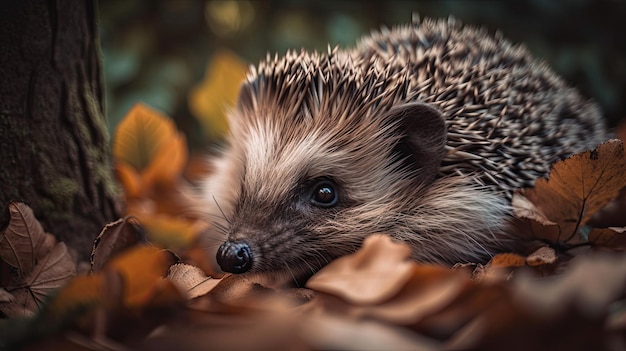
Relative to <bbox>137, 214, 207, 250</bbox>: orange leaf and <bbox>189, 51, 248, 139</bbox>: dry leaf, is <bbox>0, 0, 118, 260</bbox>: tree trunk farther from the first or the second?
<bbox>189, 51, 248, 139</bbox>: dry leaf

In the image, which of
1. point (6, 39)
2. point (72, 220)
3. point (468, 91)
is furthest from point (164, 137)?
point (468, 91)

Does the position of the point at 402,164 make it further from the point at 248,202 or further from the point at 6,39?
the point at 6,39

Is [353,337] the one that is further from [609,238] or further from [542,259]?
[609,238]

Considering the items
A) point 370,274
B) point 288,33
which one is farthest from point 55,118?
point 288,33

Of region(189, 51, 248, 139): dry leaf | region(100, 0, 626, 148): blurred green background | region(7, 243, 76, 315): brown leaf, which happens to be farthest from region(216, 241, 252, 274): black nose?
Answer: region(100, 0, 626, 148): blurred green background

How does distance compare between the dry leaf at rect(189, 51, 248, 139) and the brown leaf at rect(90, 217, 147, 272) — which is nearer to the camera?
the brown leaf at rect(90, 217, 147, 272)

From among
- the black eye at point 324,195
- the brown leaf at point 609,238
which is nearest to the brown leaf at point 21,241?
the black eye at point 324,195

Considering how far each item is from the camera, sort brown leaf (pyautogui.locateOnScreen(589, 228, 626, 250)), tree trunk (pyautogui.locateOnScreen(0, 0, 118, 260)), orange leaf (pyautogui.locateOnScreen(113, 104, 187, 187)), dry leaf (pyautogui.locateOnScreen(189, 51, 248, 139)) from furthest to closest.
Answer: dry leaf (pyautogui.locateOnScreen(189, 51, 248, 139)), orange leaf (pyautogui.locateOnScreen(113, 104, 187, 187)), tree trunk (pyautogui.locateOnScreen(0, 0, 118, 260)), brown leaf (pyautogui.locateOnScreen(589, 228, 626, 250))
